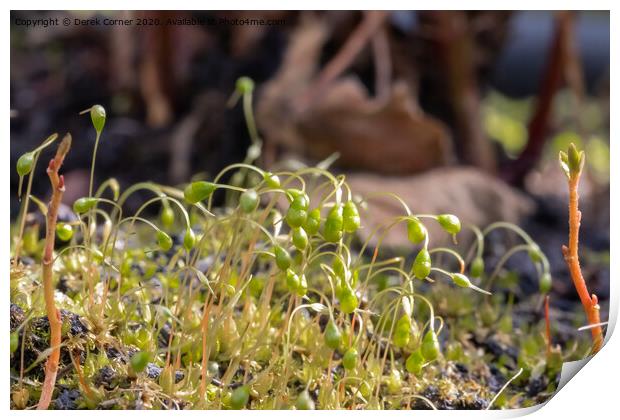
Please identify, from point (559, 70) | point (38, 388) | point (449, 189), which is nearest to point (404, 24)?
point (559, 70)

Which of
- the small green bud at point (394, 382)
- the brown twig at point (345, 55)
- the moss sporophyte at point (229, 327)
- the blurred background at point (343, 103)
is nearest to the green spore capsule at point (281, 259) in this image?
the moss sporophyte at point (229, 327)

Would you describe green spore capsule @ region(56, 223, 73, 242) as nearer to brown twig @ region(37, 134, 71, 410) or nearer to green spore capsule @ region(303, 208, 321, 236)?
brown twig @ region(37, 134, 71, 410)

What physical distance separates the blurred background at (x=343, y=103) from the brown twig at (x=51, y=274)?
2.08 feet

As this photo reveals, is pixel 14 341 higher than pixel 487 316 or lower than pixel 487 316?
higher

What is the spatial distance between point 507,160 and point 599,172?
223mm

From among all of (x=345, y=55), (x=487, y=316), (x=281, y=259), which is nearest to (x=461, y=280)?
(x=281, y=259)

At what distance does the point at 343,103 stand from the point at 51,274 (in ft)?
2.89

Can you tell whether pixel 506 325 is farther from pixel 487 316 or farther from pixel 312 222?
pixel 312 222

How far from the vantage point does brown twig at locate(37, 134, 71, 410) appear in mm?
641

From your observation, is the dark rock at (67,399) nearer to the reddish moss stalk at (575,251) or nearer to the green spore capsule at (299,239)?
the green spore capsule at (299,239)

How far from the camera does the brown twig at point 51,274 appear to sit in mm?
641

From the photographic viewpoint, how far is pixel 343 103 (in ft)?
4.82

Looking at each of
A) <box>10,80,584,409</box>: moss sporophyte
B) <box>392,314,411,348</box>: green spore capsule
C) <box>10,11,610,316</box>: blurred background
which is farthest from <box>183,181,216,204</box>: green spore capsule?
<box>10,11,610,316</box>: blurred background

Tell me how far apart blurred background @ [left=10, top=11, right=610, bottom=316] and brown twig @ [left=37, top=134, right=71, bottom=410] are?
63cm
